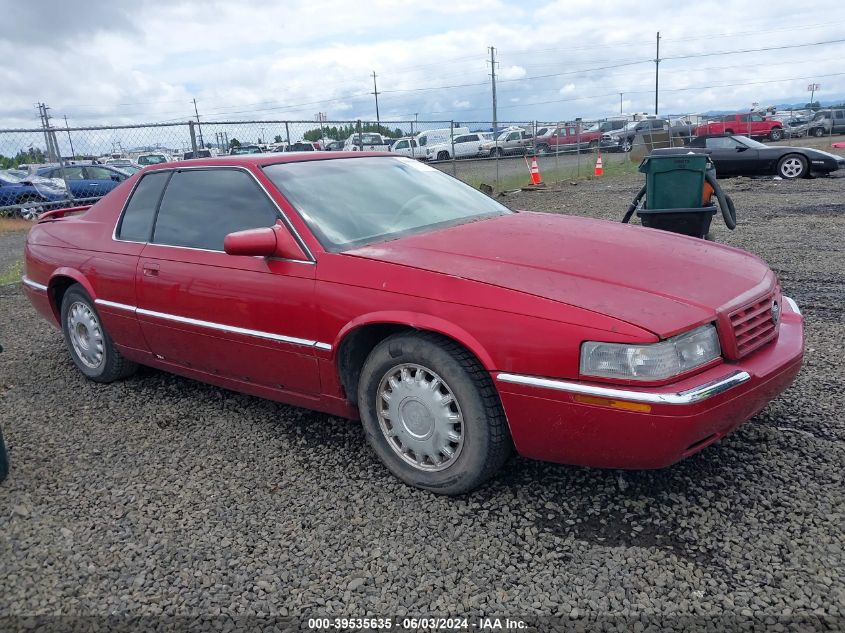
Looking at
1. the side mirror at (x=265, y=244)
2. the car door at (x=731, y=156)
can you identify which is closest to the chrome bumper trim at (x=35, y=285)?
the side mirror at (x=265, y=244)

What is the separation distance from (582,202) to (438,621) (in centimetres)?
1239

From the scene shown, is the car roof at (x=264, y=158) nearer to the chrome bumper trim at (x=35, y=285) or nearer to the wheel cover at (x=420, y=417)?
the chrome bumper trim at (x=35, y=285)

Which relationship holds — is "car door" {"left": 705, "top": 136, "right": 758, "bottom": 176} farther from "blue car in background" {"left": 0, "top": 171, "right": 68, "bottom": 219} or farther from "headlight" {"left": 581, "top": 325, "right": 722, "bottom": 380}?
"headlight" {"left": 581, "top": 325, "right": 722, "bottom": 380}

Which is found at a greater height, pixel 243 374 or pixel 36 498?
pixel 243 374

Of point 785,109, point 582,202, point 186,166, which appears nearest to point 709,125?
point 785,109

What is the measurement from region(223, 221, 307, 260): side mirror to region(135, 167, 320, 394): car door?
0.05 m

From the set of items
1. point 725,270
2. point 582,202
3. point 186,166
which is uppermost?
point 186,166

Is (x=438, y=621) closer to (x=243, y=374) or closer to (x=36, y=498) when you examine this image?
(x=243, y=374)

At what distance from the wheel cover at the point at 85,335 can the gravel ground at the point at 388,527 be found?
2.13 feet

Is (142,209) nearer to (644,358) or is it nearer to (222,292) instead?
(222,292)

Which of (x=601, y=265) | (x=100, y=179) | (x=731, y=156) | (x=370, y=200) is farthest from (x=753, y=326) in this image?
(x=100, y=179)

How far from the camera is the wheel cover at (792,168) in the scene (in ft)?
52.5

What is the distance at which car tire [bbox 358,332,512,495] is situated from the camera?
2.75 m

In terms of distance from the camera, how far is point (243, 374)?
3.63 m
